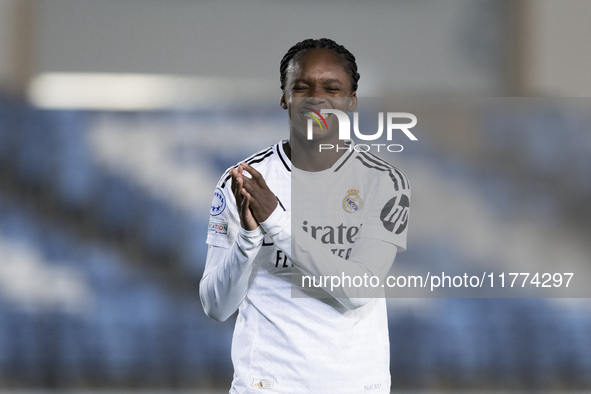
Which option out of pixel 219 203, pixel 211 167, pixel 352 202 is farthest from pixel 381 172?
pixel 211 167

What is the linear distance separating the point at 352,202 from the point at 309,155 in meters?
0.12

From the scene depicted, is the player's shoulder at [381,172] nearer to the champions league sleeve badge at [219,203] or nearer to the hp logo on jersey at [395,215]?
the hp logo on jersey at [395,215]

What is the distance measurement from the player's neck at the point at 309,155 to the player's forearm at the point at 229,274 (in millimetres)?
207

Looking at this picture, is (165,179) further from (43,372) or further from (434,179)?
(434,179)

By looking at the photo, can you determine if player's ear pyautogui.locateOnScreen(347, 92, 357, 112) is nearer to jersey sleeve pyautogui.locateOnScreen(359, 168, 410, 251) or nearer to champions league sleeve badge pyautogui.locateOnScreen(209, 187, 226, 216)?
jersey sleeve pyautogui.locateOnScreen(359, 168, 410, 251)

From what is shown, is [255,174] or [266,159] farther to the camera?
[266,159]

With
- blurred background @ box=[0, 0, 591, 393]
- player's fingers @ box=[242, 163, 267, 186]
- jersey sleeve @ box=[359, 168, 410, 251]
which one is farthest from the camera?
blurred background @ box=[0, 0, 591, 393]

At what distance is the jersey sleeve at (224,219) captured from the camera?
40.1 inches

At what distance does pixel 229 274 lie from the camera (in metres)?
0.93

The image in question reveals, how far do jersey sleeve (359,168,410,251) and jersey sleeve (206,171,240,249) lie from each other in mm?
235

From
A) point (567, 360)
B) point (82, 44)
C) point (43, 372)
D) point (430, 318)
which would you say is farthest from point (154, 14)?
point (567, 360)

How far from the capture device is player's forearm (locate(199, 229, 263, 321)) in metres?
0.91

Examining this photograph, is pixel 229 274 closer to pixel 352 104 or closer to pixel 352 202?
pixel 352 202

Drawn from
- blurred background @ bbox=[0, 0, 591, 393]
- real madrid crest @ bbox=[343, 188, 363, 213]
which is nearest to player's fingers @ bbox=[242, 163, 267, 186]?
real madrid crest @ bbox=[343, 188, 363, 213]
